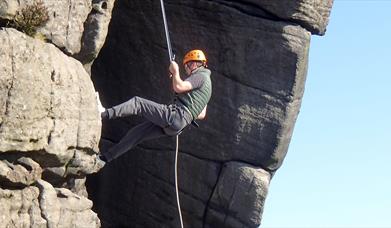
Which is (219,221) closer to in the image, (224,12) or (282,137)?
(282,137)

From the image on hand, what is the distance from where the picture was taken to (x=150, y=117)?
19.9 m

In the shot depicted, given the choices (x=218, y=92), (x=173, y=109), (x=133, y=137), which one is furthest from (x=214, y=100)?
(x=173, y=109)

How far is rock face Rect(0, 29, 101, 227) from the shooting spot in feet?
56.6

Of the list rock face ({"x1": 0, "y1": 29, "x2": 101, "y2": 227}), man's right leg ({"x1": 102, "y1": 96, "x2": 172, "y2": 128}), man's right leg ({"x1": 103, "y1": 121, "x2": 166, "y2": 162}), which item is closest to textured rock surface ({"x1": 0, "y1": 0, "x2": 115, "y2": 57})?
rock face ({"x1": 0, "y1": 29, "x2": 101, "y2": 227})

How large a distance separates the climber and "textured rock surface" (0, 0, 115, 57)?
1384mm

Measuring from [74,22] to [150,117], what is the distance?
8.27 ft

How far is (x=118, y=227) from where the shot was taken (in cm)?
2517

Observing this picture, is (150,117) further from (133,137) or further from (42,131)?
(42,131)

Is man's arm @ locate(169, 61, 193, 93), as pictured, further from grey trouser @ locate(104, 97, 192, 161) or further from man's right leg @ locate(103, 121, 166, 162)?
man's right leg @ locate(103, 121, 166, 162)

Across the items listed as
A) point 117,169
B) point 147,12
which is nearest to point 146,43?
point 147,12

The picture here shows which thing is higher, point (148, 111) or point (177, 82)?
A: point (177, 82)

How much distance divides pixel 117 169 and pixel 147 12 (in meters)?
4.16

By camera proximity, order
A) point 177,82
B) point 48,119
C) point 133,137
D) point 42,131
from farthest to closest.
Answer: point 133,137, point 177,82, point 48,119, point 42,131

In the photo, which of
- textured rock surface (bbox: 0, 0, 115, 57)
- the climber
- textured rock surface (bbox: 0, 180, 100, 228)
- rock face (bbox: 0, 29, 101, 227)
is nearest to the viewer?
rock face (bbox: 0, 29, 101, 227)
